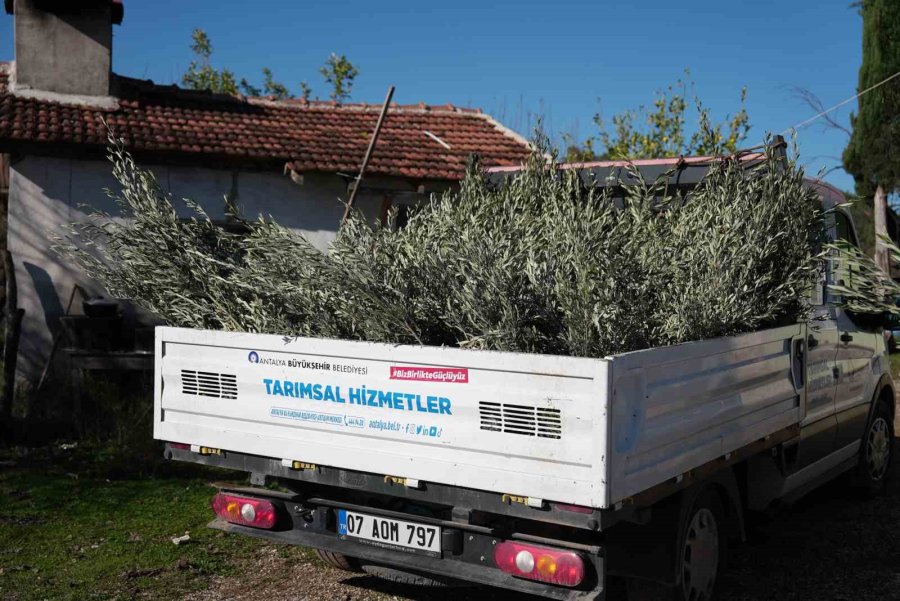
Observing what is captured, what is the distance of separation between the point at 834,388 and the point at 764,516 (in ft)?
3.31

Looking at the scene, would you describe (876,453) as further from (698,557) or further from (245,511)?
(245,511)

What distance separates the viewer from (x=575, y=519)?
3.52m

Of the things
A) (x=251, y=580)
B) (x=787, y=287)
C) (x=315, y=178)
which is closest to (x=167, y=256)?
(x=251, y=580)

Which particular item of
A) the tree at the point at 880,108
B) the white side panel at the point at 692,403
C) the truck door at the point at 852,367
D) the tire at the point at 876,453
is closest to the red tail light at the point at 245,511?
the white side panel at the point at 692,403

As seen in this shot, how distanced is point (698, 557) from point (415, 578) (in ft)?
4.46

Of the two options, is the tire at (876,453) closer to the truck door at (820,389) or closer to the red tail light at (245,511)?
the truck door at (820,389)

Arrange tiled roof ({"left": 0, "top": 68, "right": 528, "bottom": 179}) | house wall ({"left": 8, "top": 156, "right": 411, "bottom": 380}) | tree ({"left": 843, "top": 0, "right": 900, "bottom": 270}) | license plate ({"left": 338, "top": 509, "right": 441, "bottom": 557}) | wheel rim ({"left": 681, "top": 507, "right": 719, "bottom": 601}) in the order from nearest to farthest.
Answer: license plate ({"left": 338, "top": 509, "right": 441, "bottom": 557})
wheel rim ({"left": 681, "top": 507, "right": 719, "bottom": 601})
house wall ({"left": 8, "top": 156, "right": 411, "bottom": 380})
tiled roof ({"left": 0, "top": 68, "right": 528, "bottom": 179})
tree ({"left": 843, "top": 0, "right": 900, "bottom": 270})

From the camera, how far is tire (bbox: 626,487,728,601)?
4.12 m

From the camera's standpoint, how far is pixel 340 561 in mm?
5238

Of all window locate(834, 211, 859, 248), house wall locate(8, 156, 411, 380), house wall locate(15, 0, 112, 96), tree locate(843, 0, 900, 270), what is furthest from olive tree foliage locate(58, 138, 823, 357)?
tree locate(843, 0, 900, 270)

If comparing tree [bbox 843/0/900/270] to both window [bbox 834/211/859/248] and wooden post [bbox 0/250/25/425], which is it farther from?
wooden post [bbox 0/250/25/425]

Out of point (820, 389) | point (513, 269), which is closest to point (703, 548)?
point (513, 269)

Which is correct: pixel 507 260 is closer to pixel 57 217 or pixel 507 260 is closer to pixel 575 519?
pixel 575 519

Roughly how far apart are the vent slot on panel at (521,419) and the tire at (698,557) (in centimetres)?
98
